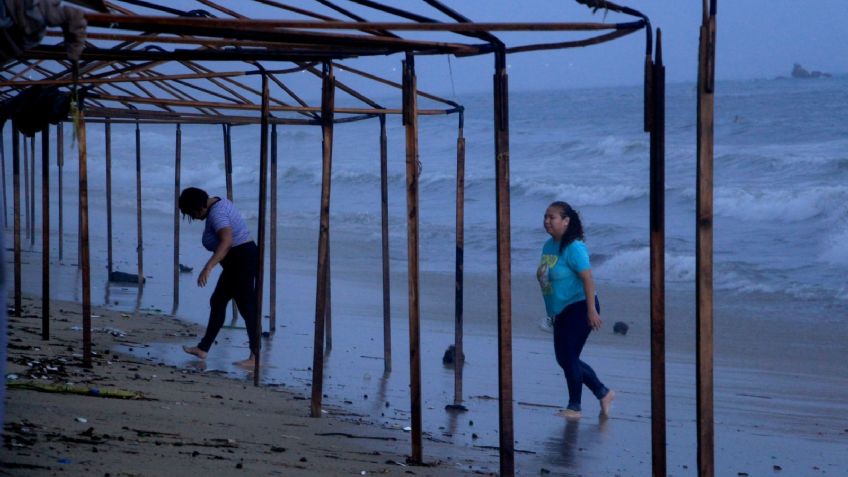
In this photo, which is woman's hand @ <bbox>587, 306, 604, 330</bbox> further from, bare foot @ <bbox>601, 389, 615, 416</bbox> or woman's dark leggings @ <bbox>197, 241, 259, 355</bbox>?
woman's dark leggings @ <bbox>197, 241, 259, 355</bbox>

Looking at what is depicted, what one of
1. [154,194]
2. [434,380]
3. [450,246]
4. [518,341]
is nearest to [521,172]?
[154,194]

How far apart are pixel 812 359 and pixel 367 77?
5.51 meters

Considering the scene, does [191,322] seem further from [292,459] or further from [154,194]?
[154,194]

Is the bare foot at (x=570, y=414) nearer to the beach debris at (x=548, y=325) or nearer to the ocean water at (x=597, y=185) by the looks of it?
the beach debris at (x=548, y=325)

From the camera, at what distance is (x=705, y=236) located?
399 cm

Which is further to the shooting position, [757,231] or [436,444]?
[757,231]

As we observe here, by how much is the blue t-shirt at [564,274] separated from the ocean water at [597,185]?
712 centimetres

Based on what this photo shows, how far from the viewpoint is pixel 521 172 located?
110 ft

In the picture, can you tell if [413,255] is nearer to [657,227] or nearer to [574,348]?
[657,227]

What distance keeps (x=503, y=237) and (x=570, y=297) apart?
9.57 feet

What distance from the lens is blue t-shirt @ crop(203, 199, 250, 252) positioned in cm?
870

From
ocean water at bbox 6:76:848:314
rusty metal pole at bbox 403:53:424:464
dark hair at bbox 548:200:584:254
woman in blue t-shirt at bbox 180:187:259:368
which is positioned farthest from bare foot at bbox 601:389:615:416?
ocean water at bbox 6:76:848:314

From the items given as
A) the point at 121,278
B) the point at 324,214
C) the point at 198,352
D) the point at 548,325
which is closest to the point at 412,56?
the point at 324,214

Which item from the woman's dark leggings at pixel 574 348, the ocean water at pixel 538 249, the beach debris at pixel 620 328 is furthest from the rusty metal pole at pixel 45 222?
the beach debris at pixel 620 328
